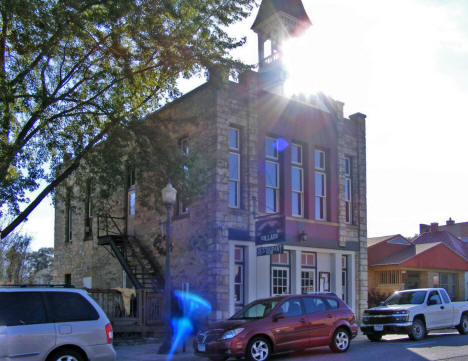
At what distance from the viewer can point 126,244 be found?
2342cm

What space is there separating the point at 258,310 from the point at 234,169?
25.7 feet

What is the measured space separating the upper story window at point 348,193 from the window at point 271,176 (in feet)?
14.8

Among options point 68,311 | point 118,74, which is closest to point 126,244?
point 118,74

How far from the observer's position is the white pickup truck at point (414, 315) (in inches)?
635

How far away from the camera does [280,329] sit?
40.9 feet

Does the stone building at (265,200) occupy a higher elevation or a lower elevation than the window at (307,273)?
higher

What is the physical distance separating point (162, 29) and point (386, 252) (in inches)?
812

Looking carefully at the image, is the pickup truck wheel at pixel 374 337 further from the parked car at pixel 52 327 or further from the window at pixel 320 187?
the parked car at pixel 52 327

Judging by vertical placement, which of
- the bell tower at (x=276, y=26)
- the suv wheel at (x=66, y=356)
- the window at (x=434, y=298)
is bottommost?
the suv wheel at (x=66, y=356)

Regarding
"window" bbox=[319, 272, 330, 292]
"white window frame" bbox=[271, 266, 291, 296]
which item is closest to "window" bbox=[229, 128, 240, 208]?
"white window frame" bbox=[271, 266, 291, 296]

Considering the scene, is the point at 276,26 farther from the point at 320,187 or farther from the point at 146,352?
the point at 146,352

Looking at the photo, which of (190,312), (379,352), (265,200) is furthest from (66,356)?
(265,200)

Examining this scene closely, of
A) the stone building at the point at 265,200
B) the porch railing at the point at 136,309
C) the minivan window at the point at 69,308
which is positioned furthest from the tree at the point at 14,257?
the minivan window at the point at 69,308

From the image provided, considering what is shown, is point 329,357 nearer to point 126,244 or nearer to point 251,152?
point 251,152
